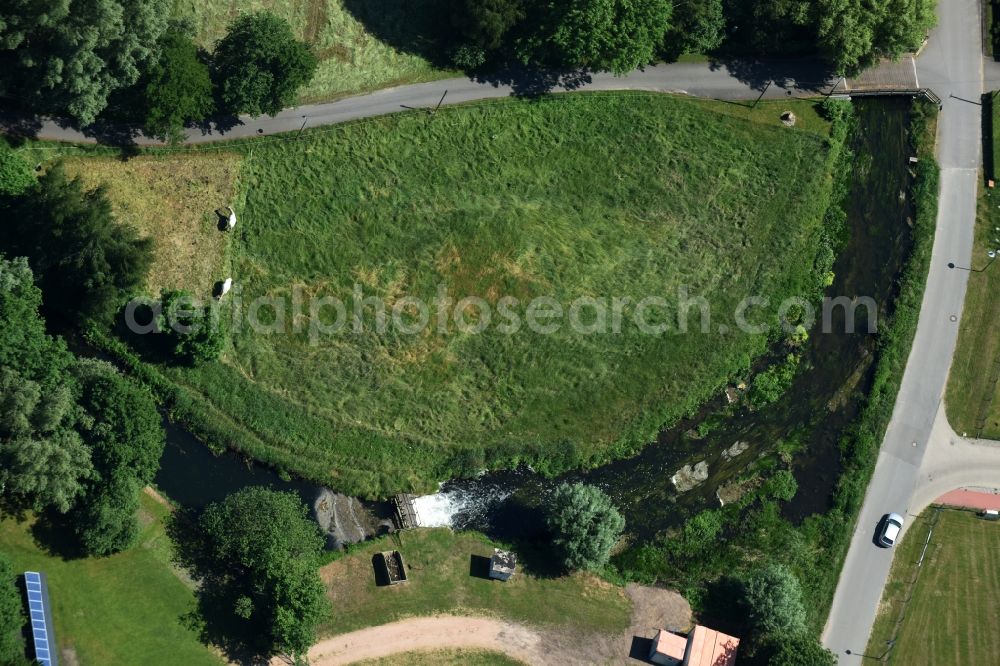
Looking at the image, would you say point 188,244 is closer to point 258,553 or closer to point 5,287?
point 5,287

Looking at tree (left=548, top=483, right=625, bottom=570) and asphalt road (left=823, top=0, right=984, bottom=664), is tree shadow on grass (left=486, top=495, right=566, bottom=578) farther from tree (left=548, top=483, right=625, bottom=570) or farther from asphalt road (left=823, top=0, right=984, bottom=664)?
asphalt road (left=823, top=0, right=984, bottom=664)

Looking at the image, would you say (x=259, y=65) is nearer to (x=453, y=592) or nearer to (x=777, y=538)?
(x=453, y=592)

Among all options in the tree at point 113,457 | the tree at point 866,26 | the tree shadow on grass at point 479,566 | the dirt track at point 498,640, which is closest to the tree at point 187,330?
the tree at point 113,457

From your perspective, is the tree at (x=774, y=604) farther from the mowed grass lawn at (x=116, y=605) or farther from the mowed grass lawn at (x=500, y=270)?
the mowed grass lawn at (x=116, y=605)

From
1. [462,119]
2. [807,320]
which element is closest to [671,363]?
[807,320]

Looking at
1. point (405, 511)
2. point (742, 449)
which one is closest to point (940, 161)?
point (742, 449)

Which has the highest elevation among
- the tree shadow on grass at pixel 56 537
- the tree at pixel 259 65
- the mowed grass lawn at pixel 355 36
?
the mowed grass lawn at pixel 355 36
